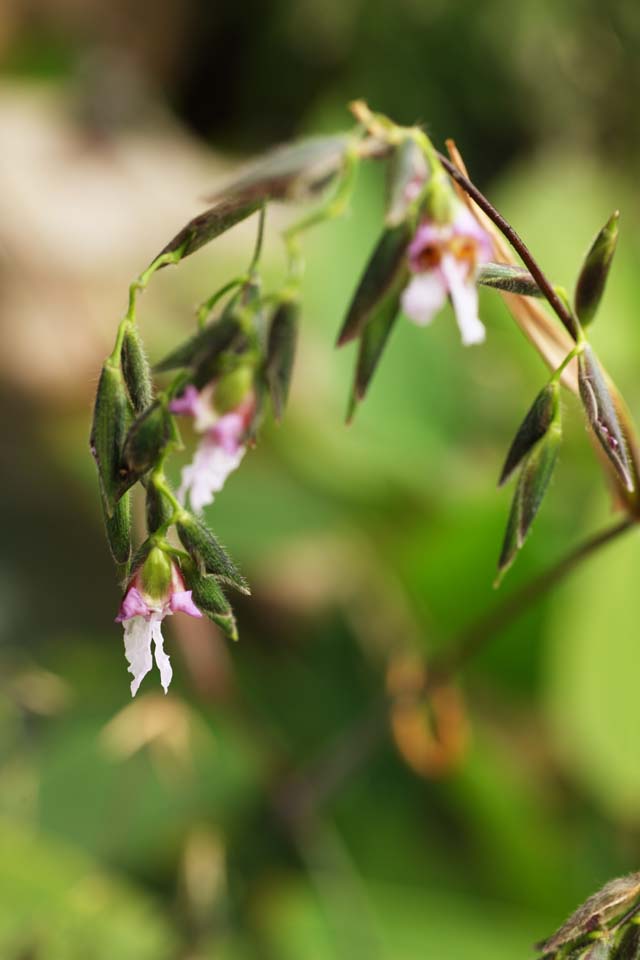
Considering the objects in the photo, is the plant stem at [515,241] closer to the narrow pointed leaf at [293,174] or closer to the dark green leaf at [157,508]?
the narrow pointed leaf at [293,174]

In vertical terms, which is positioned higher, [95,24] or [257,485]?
[95,24]

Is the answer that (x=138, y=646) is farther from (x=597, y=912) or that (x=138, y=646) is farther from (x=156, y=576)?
(x=597, y=912)

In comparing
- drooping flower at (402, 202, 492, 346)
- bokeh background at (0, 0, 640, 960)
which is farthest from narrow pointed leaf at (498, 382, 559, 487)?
bokeh background at (0, 0, 640, 960)

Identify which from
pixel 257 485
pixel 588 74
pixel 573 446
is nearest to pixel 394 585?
pixel 257 485

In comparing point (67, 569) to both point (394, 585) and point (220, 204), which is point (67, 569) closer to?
point (394, 585)

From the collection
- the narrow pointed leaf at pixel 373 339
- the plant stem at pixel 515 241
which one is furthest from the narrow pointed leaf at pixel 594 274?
the narrow pointed leaf at pixel 373 339

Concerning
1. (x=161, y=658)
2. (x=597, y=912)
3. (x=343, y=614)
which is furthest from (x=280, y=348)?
(x=343, y=614)

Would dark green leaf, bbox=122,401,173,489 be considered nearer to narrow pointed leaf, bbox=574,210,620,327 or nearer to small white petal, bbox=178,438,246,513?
small white petal, bbox=178,438,246,513
